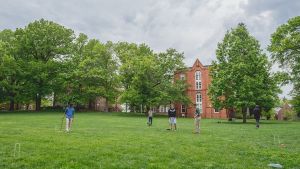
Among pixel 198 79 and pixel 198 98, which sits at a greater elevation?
pixel 198 79

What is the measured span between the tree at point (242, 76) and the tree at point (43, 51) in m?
31.6

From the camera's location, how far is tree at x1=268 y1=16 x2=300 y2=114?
3856 cm

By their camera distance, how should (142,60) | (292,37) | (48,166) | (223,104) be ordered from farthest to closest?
(142,60)
(223,104)
(292,37)
(48,166)

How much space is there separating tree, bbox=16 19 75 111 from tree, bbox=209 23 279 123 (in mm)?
31574

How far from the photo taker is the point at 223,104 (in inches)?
1688

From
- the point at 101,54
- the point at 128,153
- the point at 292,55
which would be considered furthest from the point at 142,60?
the point at 128,153

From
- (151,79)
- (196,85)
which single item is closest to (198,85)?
(196,85)

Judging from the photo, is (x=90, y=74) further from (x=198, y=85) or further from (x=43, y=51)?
(x=198, y=85)

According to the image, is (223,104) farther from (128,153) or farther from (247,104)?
(128,153)

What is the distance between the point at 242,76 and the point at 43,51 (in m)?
38.9

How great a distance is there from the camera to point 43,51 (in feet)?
205

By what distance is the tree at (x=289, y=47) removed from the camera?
127 feet

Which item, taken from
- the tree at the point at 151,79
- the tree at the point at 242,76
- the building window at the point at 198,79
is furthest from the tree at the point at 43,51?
the tree at the point at 242,76

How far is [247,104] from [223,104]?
3546 mm
